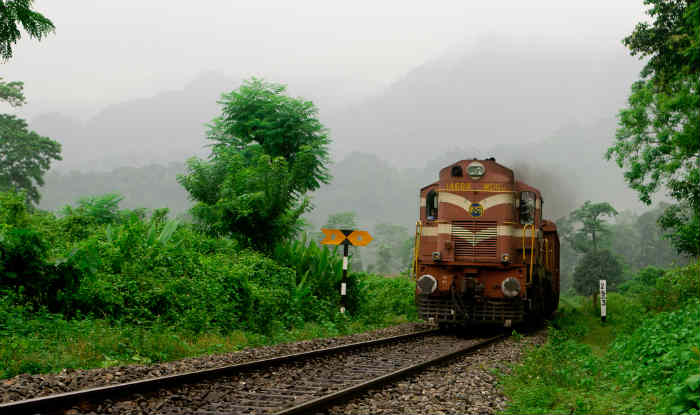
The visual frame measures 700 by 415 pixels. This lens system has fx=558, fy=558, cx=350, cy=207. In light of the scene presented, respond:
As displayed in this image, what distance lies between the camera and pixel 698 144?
28.9ft

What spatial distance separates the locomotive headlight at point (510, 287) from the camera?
12.5m

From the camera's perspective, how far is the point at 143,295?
32.8ft

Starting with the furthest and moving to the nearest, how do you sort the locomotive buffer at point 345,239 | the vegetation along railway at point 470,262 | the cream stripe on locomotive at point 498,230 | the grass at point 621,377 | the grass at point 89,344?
the locomotive buffer at point 345,239 < the cream stripe on locomotive at point 498,230 < the vegetation along railway at point 470,262 < the grass at point 89,344 < the grass at point 621,377

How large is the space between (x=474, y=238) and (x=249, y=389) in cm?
822

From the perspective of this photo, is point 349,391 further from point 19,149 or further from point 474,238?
point 19,149

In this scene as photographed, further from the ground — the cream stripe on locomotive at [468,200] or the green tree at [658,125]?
the green tree at [658,125]

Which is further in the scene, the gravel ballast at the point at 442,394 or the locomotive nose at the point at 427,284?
the locomotive nose at the point at 427,284

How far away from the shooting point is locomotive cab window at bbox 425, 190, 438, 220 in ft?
46.8

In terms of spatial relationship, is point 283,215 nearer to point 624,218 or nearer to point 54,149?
point 54,149

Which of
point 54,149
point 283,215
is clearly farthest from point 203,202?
point 54,149

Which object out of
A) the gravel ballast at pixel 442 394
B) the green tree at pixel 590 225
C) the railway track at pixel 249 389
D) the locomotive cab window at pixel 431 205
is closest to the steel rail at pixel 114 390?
the railway track at pixel 249 389

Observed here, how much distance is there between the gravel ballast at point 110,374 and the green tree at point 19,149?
36585mm

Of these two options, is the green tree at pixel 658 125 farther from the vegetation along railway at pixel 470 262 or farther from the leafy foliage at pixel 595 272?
the leafy foliage at pixel 595 272

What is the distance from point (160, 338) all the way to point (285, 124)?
15101 millimetres
